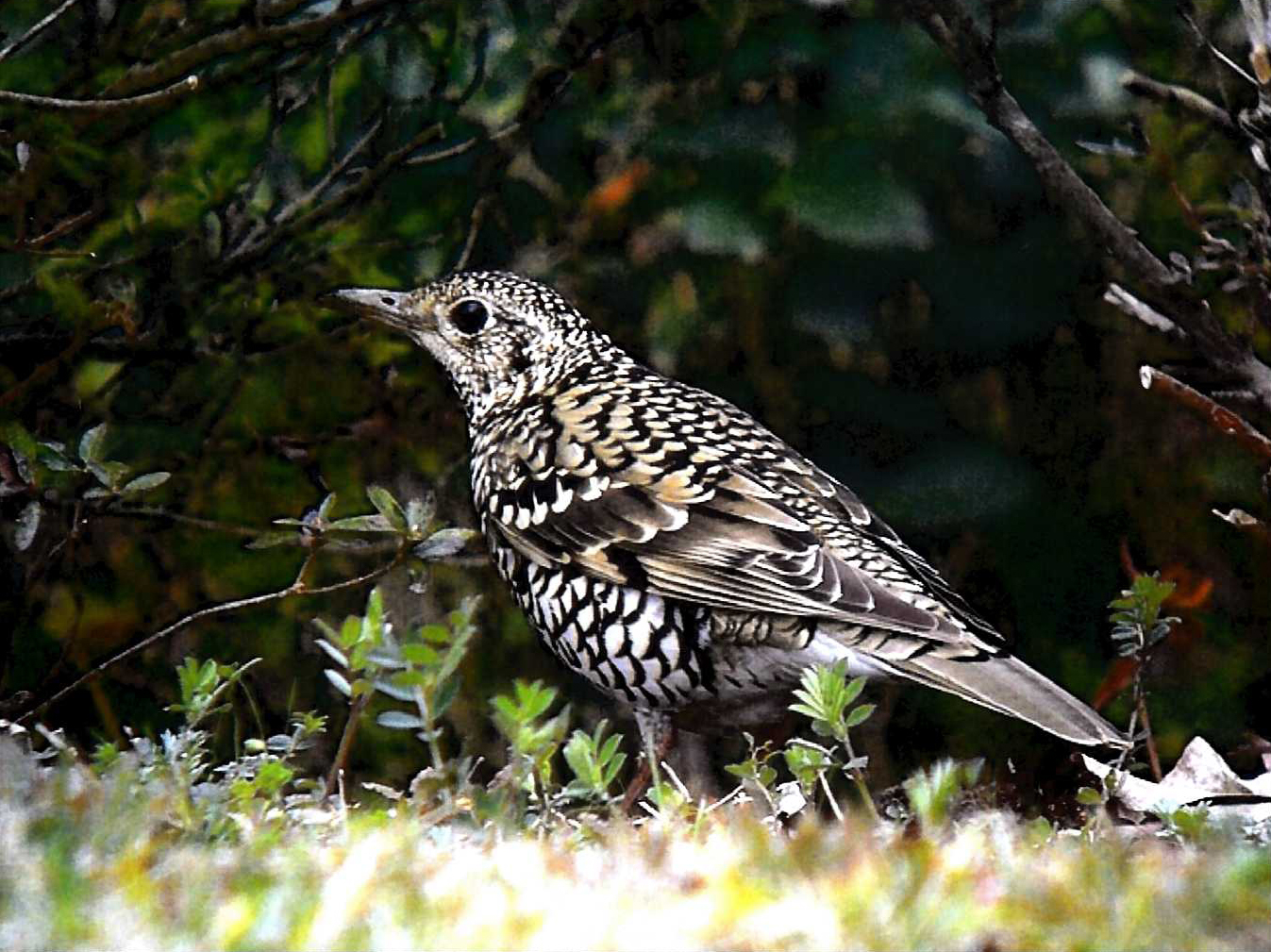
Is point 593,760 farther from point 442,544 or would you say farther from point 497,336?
point 497,336

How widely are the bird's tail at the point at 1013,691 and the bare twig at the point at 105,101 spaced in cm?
185

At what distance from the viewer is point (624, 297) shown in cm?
561

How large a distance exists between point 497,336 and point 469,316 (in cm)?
9

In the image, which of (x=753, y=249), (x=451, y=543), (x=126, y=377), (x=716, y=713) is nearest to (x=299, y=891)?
(x=451, y=543)

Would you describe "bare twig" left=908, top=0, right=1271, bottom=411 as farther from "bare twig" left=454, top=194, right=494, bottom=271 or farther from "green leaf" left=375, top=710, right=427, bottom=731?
"green leaf" left=375, top=710, right=427, bottom=731

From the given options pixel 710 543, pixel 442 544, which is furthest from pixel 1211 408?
pixel 442 544

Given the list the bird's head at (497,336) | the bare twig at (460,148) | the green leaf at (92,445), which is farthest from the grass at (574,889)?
the bare twig at (460,148)

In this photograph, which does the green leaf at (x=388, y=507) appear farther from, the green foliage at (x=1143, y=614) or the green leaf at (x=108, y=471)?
the green foliage at (x=1143, y=614)

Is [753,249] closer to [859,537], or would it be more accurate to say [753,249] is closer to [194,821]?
[859,537]

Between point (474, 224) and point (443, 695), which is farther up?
point (474, 224)

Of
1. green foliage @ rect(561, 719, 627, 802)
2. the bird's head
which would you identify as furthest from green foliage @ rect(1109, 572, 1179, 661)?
the bird's head

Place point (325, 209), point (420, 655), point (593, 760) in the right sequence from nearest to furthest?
point (420, 655) → point (593, 760) → point (325, 209)

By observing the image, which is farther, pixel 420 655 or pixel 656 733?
pixel 656 733

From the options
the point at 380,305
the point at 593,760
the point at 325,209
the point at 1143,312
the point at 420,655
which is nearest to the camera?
the point at 420,655
